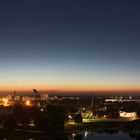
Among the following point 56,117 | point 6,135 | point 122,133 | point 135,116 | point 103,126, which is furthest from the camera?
point 135,116

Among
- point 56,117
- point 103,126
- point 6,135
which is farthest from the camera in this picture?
point 103,126

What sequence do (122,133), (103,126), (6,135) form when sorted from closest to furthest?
(6,135), (122,133), (103,126)

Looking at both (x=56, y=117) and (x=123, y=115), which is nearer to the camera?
(x=56, y=117)

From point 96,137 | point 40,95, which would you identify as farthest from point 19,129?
point 40,95

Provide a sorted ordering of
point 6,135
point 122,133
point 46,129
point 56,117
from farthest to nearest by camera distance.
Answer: point 122,133
point 56,117
point 46,129
point 6,135

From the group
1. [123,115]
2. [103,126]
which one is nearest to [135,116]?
[123,115]

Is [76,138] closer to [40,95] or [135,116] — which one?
[135,116]

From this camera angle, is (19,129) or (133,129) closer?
(19,129)

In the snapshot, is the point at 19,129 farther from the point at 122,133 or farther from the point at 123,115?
the point at 123,115
